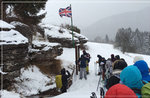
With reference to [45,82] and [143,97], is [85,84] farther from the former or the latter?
[143,97]

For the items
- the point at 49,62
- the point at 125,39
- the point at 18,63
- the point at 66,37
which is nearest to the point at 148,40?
the point at 125,39

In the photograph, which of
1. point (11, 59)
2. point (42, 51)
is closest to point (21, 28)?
point (42, 51)

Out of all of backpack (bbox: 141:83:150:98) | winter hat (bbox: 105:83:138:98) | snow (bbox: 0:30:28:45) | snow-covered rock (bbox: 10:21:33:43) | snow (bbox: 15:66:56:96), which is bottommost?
snow (bbox: 15:66:56:96)

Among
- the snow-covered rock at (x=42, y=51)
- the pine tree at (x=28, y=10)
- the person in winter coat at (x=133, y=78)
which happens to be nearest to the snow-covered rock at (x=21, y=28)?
the pine tree at (x=28, y=10)

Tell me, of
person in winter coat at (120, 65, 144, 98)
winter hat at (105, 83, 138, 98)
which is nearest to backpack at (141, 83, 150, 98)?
person in winter coat at (120, 65, 144, 98)

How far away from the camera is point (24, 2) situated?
920 cm

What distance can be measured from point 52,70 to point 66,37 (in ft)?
31.1

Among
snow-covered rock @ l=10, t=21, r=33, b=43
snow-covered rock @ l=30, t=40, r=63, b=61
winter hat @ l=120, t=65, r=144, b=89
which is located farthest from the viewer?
snow-covered rock @ l=30, t=40, r=63, b=61

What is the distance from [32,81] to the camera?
26.9 feet

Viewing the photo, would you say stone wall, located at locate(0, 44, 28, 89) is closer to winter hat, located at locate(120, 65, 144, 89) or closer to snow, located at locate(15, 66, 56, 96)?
snow, located at locate(15, 66, 56, 96)

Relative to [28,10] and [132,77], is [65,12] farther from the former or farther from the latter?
[132,77]

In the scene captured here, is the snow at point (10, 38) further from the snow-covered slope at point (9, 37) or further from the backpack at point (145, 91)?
the backpack at point (145, 91)

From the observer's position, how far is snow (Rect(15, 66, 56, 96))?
7.05 meters

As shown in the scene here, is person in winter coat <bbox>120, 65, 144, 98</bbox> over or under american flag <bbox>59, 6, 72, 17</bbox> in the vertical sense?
under
